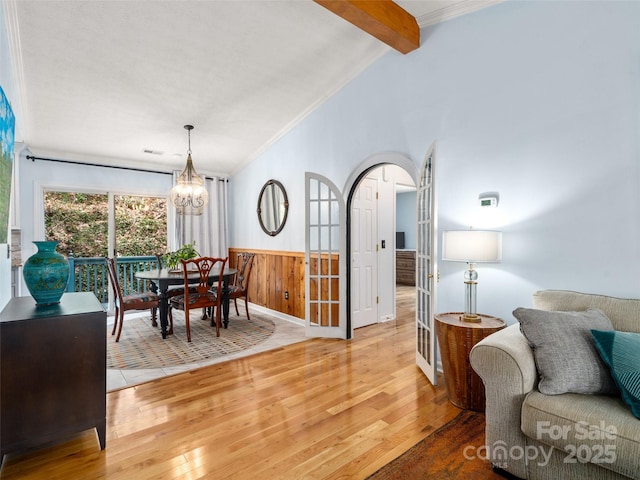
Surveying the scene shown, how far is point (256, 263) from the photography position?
5934 millimetres

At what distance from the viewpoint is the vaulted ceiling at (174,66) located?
292 centimetres

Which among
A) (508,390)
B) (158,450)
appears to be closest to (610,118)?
(508,390)

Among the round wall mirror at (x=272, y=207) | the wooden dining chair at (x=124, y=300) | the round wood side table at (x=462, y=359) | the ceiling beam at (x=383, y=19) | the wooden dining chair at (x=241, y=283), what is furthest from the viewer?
the round wall mirror at (x=272, y=207)

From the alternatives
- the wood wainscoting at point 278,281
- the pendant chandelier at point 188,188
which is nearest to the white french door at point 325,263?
the wood wainscoting at point 278,281

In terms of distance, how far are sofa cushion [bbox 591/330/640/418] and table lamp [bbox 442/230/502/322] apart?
2.95 ft

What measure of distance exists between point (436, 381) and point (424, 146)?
2.14m

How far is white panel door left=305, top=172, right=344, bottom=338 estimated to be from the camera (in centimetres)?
420

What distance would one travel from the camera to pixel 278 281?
5.32 metres

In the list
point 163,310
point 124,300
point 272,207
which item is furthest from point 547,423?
point 272,207

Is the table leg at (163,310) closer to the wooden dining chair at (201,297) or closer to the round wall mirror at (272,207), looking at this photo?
the wooden dining chair at (201,297)

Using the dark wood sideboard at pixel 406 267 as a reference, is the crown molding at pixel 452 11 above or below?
above

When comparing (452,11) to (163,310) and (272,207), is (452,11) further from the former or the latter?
(163,310)

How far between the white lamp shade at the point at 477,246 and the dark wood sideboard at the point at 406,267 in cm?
582

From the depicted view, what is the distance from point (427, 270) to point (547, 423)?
1.63 metres
